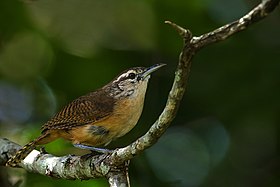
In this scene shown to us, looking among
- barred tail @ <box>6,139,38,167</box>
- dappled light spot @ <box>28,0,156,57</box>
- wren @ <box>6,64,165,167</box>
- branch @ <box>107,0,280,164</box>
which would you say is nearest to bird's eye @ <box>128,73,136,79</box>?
wren @ <box>6,64,165,167</box>

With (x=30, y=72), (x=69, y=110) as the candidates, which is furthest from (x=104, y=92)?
(x=30, y=72)

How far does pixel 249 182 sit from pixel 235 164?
0.31 m

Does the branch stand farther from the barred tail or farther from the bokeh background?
the bokeh background

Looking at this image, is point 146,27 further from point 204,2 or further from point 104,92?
point 104,92

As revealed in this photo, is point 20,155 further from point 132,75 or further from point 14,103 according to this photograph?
point 14,103

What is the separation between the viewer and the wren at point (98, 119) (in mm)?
4613

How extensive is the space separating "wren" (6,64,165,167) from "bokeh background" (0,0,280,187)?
100 centimetres

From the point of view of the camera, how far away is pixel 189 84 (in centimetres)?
638

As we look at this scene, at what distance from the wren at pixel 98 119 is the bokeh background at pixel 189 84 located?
1001 millimetres

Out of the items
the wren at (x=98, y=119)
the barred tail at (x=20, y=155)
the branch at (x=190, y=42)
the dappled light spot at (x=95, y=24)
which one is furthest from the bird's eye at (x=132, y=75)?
the branch at (x=190, y=42)

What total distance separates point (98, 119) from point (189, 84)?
74.3 inches

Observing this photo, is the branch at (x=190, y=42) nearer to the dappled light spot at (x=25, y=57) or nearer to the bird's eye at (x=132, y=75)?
the bird's eye at (x=132, y=75)

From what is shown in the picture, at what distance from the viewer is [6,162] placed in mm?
4715

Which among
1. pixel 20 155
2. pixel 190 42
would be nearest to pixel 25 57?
pixel 20 155
